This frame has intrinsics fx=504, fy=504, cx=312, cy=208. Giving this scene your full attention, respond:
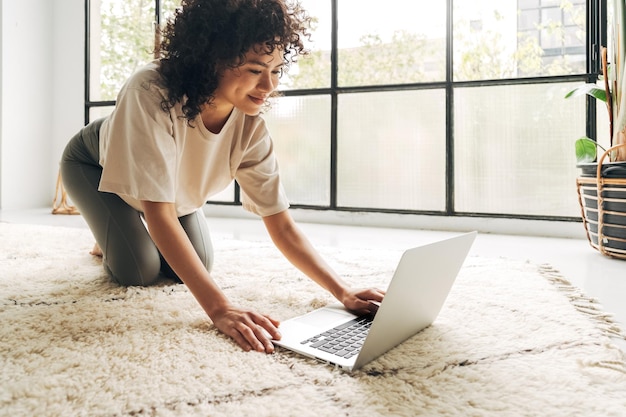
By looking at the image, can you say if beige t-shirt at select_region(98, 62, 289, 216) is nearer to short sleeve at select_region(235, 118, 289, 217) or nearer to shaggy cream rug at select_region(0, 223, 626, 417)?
short sleeve at select_region(235, 118, 289, 217)

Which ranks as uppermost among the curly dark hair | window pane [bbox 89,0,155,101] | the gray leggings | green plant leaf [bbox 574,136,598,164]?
window pane [bbox 89,0,155,101]

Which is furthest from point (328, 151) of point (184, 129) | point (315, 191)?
point (184, 129)

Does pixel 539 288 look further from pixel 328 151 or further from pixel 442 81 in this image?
pixel 328 151

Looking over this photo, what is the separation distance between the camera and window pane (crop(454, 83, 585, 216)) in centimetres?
265

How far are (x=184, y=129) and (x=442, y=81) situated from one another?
2.07 metres

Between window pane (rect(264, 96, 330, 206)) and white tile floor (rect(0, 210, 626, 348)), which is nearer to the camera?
white tile floor (rect(0, 210, 626, 348))

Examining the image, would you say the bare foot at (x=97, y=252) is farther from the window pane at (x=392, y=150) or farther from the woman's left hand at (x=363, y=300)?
the window pane at (x=392, y=150)

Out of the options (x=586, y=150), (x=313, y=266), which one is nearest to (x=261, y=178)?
(x=313, y=266)

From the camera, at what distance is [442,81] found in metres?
2.90

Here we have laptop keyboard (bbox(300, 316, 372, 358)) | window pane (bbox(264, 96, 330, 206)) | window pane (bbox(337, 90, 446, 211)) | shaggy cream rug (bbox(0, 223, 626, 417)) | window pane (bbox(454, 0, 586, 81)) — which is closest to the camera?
shaggy cream rug (bbox(0, 223, 626, 417))

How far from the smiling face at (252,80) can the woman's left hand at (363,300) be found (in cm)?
48

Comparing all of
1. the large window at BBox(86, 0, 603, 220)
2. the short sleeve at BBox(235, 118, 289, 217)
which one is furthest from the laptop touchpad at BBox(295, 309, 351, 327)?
the large window at BBox(86, 0, 603, 220)

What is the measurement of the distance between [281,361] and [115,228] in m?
0.78

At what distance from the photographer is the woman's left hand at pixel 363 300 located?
108 centimetres
